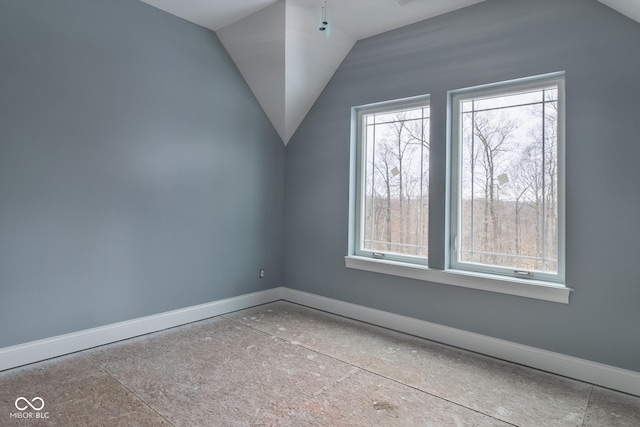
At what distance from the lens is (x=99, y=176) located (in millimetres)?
2908

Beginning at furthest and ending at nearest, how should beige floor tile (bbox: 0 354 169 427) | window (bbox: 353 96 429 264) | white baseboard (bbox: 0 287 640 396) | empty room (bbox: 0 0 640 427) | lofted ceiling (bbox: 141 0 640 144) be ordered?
1. window (bbox: 353 96 429 264)
2. lofted ceiling (bbox: 141 0 640 144)
3. white baseboard (bbox: 0 287 640 396)
4. empty room (bbox: 0 0 640 427)
5. beige floor tile (bbox: 0 354 169 427)

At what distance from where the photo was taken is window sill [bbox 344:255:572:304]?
263 centimetres

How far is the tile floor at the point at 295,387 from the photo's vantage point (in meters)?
2.03

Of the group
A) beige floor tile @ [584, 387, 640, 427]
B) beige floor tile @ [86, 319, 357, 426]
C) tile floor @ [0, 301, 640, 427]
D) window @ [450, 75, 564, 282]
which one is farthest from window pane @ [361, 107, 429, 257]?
beige floor tile @ [584, 387, 640, 427]

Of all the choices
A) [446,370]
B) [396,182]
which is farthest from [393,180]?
[446,370]

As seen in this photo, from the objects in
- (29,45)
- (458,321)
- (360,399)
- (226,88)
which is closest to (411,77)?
(226,88)

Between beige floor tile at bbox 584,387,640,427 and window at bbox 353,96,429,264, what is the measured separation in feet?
5.09

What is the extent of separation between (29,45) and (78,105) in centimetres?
46

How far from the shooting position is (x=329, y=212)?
158 inches

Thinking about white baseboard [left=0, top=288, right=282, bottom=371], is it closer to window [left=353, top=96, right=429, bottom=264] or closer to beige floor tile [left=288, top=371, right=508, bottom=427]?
window [left=353, top=96, right=429, bottom=264]

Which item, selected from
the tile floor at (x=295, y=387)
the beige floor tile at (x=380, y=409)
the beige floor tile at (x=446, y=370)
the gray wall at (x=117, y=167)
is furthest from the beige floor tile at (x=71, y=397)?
the beige floor tile at (x=446, y=370)

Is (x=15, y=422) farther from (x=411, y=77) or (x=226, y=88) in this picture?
(x=411, y=77)

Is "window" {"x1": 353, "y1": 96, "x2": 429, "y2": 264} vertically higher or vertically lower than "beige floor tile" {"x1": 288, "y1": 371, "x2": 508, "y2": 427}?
higher

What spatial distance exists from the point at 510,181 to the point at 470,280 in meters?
0.87
